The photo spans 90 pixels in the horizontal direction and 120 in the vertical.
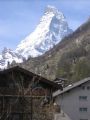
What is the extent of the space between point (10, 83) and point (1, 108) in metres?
5.48

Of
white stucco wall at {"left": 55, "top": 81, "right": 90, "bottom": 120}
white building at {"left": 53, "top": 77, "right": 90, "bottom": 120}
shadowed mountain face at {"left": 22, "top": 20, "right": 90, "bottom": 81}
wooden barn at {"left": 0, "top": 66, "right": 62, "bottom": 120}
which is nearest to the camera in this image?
wooden barn at {"left": 0, "top": 66, "right": 62, "bottom": 120}

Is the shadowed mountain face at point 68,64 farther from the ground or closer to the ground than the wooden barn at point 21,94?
farther from the ground

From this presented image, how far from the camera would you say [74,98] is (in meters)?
65.7

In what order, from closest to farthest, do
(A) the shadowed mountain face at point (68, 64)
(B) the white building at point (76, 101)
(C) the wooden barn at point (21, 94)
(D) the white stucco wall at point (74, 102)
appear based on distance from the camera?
1. (C) the wooden barn at point (21, 94)
2. (B) the white building at point (76, 101)
3. (D) the white stucco wall at point (74, 102)
4. (A) the shadowed mountain face at point (68, 64)

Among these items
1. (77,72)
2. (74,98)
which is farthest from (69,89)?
(77,72)

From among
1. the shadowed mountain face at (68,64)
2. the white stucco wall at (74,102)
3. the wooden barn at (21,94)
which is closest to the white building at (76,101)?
the white stucco wall at (74,102)

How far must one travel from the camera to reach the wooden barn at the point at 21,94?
25.4m

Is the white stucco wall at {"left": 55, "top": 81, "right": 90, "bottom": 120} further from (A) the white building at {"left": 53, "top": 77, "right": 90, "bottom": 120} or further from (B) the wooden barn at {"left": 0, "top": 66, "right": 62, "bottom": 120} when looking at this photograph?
(B) the wooden barn at {"left": 0, "top": 66, "right": 62, "bottom": 120}

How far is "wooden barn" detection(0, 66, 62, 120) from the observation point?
25.4 meters

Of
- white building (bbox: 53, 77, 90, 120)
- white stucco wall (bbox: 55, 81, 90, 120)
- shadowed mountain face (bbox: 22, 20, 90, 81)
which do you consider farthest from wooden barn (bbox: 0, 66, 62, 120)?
shadowed mountain face (bbox: 22, 20, 90, 81)

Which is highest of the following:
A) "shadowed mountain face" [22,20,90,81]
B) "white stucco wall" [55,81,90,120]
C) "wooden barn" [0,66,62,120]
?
"shadowed mountain face" [22,20,90,81]

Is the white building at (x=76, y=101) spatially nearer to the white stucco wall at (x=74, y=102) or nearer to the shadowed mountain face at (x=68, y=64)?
the white stucco wall at (x=74, y=102)

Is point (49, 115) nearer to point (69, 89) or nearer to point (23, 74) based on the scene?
point (23, 74)

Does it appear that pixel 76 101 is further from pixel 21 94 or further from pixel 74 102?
pixel 21 94
